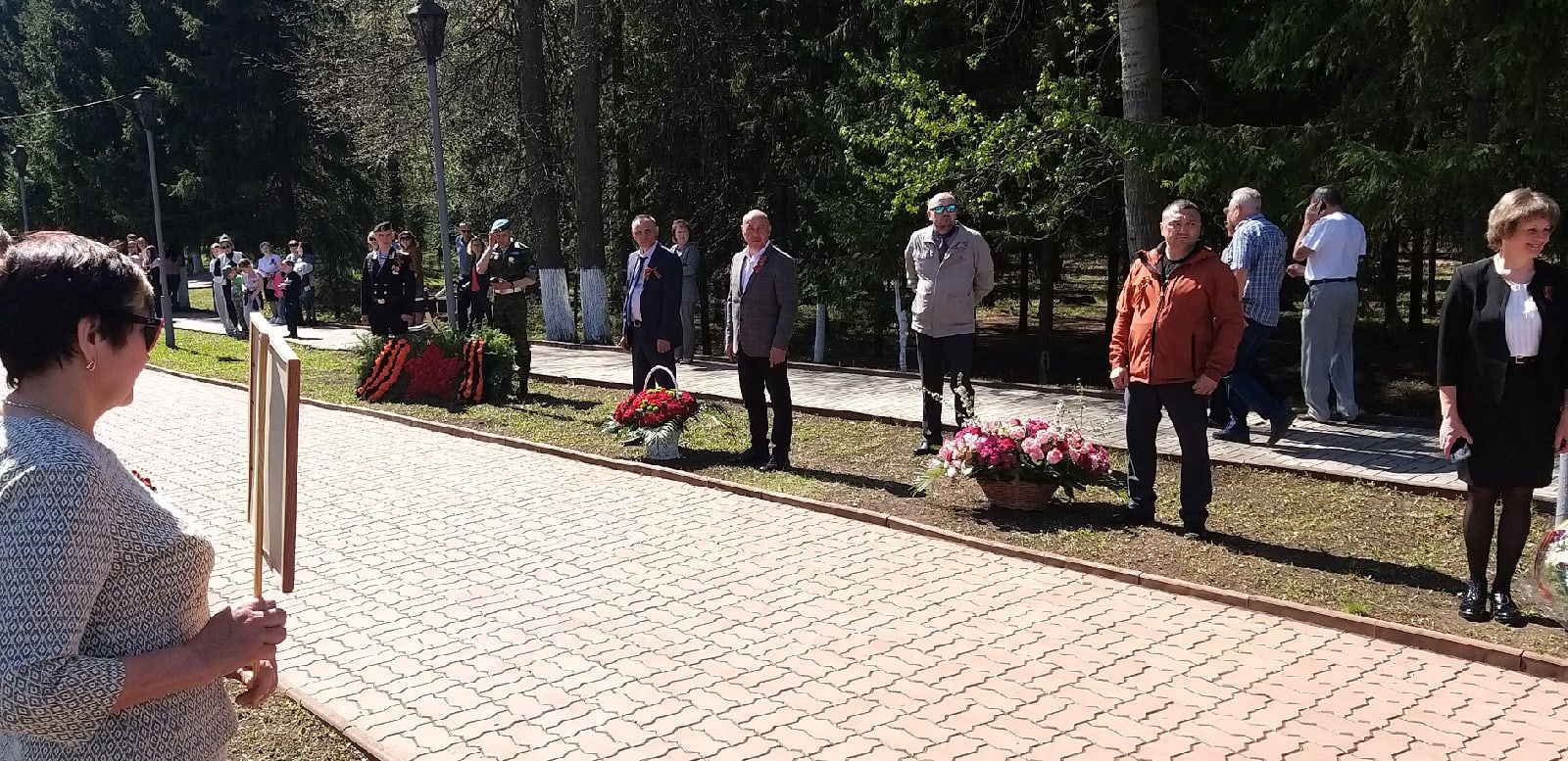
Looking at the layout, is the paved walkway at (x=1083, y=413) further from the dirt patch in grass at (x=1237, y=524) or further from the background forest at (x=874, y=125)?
the background forest at (x=874, y=125)

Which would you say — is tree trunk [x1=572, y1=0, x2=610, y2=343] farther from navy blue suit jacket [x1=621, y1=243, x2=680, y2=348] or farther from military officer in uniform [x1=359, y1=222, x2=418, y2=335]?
navy blue suit jacket [x1=621, y1=243, x2=680, y2=348]

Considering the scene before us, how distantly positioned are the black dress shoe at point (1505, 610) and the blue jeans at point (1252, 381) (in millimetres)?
3594

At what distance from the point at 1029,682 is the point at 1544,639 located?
236cm

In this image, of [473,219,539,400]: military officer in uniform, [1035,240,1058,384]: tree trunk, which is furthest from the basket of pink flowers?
[1035,240,1058,384]: tree trunk

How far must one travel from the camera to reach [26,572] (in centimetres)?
191

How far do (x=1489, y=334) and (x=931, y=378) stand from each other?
4.94m

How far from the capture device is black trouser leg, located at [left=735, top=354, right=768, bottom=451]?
30.6 feet

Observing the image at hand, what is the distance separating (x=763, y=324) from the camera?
920 centimetres

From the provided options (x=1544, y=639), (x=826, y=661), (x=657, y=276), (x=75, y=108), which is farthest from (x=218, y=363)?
(x=75, y=108)

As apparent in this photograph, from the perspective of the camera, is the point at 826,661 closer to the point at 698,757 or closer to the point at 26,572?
the point at 698,757

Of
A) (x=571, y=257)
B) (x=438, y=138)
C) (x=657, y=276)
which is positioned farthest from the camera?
(x=571, y=257)

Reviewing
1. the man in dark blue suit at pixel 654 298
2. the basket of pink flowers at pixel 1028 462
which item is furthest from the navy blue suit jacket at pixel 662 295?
the basket of pink flowers at pixel 1028 462

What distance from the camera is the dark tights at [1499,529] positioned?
5.47m

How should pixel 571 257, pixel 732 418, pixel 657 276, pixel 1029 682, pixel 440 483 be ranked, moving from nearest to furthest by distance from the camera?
pixel 1029 682 → pixel 440 483 → pixel 657 276 → pixel 732 418 → pixel 571 257
